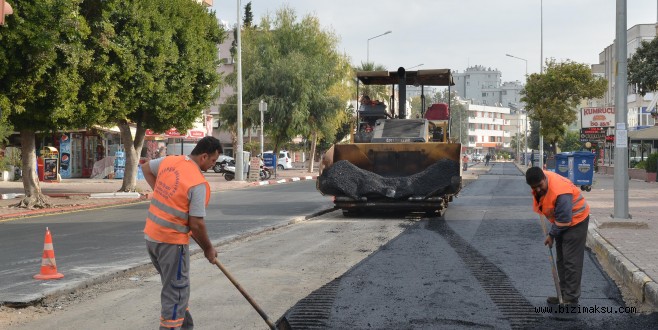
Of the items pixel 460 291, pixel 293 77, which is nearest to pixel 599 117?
pixel 293 77

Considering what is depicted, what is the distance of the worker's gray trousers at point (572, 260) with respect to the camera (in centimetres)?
695

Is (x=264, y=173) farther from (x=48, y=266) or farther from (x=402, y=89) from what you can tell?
(x=48, y=266)

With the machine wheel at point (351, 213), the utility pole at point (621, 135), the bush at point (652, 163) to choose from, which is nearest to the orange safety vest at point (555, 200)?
the utility pole at point (621, 135)

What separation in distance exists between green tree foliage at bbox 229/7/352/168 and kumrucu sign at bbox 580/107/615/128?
1560 cm

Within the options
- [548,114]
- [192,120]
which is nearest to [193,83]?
[192,120]

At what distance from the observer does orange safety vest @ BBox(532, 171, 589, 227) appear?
6.85 metres

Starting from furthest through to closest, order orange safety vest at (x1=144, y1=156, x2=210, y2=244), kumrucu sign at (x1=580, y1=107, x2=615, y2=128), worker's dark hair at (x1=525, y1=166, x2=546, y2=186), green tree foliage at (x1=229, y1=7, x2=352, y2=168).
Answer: kumrucu sign at (x1=580, y1=107, x2=615, y2=128) < green tree foliage at (x1=229, y1=7, x2=352, y2=168) < worker's dark hair at (x1=525, y1=166, x2=546, y2=186) < orange safety vest at (x1=144, y1=156, x2=210, y2=244)

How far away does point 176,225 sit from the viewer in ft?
16.6

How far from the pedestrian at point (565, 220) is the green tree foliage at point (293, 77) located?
37.5 metres

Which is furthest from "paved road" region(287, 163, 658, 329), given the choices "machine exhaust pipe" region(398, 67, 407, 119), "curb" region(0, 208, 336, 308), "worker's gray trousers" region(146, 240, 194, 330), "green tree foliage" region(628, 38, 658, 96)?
"green tree foliage" region(628, 38, 658, 96)

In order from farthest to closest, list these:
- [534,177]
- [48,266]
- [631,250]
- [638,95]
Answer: [638,95] → [631,250] → [48,266] → [534,177]

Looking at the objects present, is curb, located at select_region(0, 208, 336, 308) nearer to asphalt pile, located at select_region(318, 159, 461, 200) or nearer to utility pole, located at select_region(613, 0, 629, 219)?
asphalt pile, located at select_region(318, 159, 461, 200)

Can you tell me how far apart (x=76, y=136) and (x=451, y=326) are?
36.0m

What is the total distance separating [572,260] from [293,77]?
3822cm
